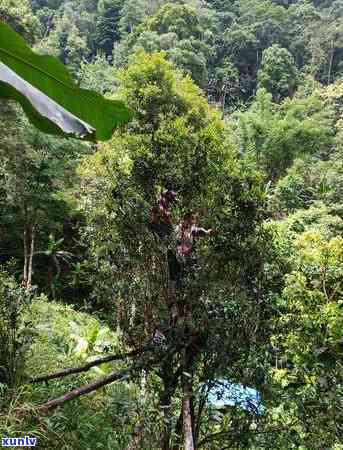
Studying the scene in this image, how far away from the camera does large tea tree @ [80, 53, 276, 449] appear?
259 cm

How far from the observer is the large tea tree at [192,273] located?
2.59 meters

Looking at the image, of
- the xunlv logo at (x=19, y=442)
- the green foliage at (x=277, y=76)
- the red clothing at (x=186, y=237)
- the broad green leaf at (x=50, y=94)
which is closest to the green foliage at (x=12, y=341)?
the xunlv logo at (x=19, y=442)

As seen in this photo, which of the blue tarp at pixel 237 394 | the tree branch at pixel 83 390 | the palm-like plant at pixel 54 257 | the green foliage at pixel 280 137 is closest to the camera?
the blue tarp at pixel 237 394

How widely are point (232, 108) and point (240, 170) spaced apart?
20970 millimetres

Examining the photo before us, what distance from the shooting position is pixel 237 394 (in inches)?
100

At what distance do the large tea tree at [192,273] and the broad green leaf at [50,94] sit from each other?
1671 millimetres

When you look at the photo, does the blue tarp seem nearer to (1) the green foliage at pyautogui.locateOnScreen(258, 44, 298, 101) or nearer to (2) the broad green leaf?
(2) the broad green leaf

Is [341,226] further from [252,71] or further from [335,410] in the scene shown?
[252,71]

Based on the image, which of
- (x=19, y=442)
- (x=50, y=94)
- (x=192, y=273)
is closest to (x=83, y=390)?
(x=19, y=442)

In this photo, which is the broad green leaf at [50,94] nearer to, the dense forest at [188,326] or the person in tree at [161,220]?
the dense forest at [188,326]

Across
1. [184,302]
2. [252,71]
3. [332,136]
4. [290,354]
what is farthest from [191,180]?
[252,71]

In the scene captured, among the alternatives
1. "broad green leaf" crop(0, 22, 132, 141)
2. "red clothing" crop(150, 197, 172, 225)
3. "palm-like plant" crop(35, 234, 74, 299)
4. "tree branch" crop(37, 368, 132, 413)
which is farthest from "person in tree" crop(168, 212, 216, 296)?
"palm-like plant" crop(35, 234, 74, 299)

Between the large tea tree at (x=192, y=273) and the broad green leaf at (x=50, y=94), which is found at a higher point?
the broad green leaf at (x=50, y=94)

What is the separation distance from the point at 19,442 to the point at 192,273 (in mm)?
1360
